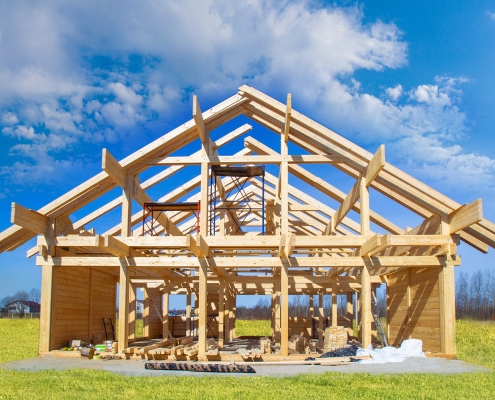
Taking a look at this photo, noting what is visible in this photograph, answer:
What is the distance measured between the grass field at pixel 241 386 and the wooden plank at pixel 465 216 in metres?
3.57

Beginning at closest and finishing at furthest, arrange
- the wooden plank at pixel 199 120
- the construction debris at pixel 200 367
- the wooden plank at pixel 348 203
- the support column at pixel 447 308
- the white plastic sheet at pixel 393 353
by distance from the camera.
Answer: the construction debris at pixel 200 367 < the white plastic sheet at pixel 393 353 < the wooden plank at pixel 199 120 < the support column at pixel 447 308 < the wooden plank at pixel 348 203

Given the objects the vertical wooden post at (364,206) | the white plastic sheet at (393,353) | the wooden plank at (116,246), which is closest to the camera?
the white plastic sheet at (393,353)

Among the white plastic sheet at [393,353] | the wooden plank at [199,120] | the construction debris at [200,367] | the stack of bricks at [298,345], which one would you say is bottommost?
the stack of bricks at [298,345]

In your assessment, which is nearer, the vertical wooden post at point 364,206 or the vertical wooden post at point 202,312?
the vertical wooden post at point 202,312

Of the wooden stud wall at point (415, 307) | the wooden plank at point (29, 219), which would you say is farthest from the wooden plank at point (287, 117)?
the wooden plank at point (29, 219)

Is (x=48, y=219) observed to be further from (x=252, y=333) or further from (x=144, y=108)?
(x=252, y=333)

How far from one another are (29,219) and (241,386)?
24.9 ft

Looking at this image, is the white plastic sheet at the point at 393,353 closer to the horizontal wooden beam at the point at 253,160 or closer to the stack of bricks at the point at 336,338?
the stack of bricks at the point at 336,338

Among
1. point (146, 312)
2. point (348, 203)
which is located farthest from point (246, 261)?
point (146, 312)

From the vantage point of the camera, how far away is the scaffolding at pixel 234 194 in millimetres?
16625

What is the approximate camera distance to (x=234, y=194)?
22.5 metres

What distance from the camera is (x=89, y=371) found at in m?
11.8

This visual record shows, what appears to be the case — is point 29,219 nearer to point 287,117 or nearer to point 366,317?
point 287,117

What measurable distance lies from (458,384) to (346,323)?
659 inches
